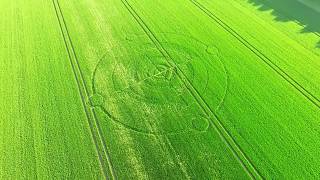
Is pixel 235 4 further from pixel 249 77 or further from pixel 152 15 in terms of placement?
pixel 249 77

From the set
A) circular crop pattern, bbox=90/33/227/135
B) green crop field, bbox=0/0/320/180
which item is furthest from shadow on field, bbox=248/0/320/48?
circular crop pattern, bbox=90/33/227/135

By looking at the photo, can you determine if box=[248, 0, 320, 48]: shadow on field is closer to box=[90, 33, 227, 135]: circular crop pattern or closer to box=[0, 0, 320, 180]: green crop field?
box=[0, 0, 320, 180]: green crop field

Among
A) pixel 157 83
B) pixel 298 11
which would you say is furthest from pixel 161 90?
pixel 298 11

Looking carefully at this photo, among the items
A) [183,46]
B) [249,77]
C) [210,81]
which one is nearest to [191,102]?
[210,81]

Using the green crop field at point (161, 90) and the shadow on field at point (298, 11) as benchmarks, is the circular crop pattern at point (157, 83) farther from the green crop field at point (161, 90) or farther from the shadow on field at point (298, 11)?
the shadow on field at point (298, 11)

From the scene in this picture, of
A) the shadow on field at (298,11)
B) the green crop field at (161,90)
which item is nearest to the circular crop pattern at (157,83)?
the green crop field at (161,90)

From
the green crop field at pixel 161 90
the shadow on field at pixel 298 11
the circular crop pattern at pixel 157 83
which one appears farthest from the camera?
the shadow on field at pixel 298 11

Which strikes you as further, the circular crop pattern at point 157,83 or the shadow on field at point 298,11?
the shadow on field at point 298,11
